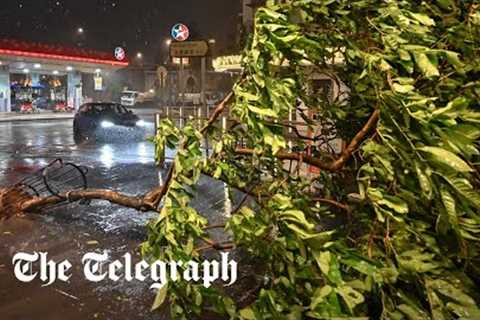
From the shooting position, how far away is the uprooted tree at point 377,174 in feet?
6.80

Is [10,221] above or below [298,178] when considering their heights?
below

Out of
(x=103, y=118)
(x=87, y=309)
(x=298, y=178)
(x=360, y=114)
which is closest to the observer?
(x=360, y=114)

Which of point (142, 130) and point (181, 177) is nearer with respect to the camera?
point (181, 177)

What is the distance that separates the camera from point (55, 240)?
21.0 ft

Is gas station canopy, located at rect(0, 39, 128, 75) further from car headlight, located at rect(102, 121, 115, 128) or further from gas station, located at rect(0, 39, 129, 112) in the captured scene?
car headlight, located at rect(102, 121, 115, 128)

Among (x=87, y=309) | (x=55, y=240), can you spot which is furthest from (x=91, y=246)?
(x=87, y=309)

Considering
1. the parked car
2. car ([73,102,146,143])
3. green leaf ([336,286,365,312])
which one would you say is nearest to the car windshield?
car ([73,102,146,143])

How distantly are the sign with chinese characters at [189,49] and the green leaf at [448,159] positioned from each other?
13.2 meters

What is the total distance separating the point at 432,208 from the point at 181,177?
4.98 ft

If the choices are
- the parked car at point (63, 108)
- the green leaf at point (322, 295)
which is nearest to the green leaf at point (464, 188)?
the green leaf at point (322, 295)

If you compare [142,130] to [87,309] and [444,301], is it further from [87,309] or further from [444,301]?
[444,301]

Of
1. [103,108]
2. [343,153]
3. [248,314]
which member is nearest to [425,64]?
[343,153]

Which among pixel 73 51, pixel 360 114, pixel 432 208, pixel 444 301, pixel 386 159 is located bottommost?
pixel 444 301

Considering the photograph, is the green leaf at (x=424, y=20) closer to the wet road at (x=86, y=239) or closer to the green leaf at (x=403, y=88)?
the green leaf at (x=403, y=88)
